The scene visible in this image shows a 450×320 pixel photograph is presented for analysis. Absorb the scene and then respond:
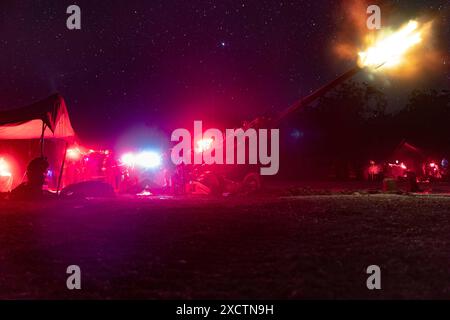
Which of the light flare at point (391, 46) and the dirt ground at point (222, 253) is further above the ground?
the light flare at point (391, 46)

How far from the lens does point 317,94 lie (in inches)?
664

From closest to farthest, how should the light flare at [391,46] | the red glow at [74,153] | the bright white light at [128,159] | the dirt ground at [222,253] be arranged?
the dirt ground at [222,253]
the light flare at [391,46]
the red glow at [74,153]
the bright white light at [128,159]

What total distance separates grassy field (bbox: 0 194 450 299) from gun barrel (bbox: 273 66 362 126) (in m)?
5.04

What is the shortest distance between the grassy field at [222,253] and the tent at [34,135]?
473 cm

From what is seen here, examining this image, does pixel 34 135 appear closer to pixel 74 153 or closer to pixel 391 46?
pixel 74 153

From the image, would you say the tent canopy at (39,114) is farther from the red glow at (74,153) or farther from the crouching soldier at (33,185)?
the red glow at (74,153)

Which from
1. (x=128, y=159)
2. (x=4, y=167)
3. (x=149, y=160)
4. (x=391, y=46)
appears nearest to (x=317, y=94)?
(x=391, y=46)

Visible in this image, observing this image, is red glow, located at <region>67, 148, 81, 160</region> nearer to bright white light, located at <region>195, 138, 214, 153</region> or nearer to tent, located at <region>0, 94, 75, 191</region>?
tent, located at <region>0, 94, 75, 191</region>

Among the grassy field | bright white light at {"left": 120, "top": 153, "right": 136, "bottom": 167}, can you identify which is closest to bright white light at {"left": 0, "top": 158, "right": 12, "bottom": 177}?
bright white light at {"left": 120, "top": 153, "right": 136, "bottom": 167}

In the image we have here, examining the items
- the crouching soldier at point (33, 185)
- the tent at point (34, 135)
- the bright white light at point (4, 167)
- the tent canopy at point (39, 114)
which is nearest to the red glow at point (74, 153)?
the tent at point (34, 135)

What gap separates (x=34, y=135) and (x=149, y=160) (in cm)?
517

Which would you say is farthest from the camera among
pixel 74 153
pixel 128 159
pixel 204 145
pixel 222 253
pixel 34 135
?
pixel 128 159

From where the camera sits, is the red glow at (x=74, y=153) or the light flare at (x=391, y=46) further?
the red glow at (x=74, y=153)

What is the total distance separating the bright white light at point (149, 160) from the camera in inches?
832
